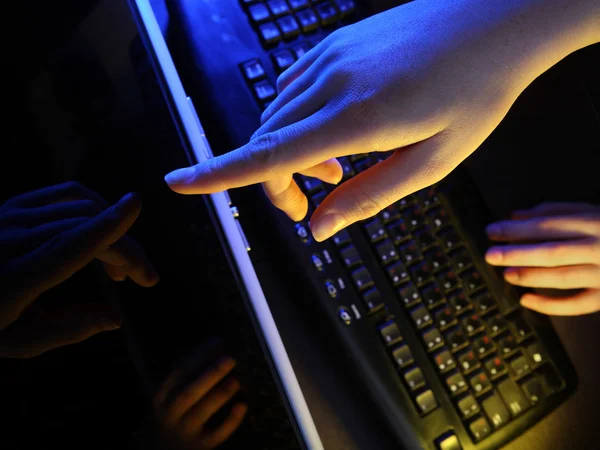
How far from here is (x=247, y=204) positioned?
0.55 metres

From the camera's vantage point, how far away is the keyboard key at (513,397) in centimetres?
53

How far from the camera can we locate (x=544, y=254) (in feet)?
1.88

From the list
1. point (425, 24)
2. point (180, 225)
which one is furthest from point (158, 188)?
point (425, 24)

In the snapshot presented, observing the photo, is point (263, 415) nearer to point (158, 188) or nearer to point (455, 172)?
point (158, 188)

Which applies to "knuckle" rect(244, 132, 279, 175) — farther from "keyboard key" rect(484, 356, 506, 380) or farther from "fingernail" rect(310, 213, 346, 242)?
"keyboard key" rect(484, 356, 506, 380)

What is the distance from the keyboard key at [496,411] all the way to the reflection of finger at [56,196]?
0.44 m

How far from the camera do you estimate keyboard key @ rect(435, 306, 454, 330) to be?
0.54 metres

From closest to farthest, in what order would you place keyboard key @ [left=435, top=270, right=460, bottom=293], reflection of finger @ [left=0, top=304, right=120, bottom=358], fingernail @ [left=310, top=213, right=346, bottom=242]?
1. reflection of finger @ [left=0, top=304, right=120, bottom=358]
2. fingernail @ [left=310, top=213, right=346, bottom=242]
3. keyboard key @ [left=435, top=270, right=460, bottom=293]

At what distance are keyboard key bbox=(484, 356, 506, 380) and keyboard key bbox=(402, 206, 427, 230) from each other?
0.56 feet

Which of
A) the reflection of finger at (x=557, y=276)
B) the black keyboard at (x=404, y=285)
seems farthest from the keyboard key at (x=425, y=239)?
the reflection of finger at (x=557, y=276)

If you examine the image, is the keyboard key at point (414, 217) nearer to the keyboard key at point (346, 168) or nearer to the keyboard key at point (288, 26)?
the keyboard key at point (346, 168)

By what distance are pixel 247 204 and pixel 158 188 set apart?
0.46 feet

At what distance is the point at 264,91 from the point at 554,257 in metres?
0.40

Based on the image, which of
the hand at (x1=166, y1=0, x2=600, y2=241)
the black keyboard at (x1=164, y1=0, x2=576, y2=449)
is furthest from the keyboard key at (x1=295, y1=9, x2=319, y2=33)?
the hand at (x1=166, y1=0, x2=600, y2=241)
